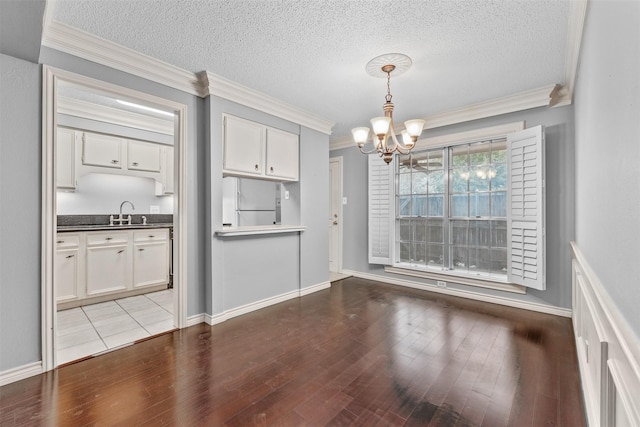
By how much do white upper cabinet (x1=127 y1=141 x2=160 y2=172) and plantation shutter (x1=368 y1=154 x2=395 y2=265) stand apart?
130 inches

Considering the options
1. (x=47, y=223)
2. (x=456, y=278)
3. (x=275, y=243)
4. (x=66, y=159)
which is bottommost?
(x=456, y=278)

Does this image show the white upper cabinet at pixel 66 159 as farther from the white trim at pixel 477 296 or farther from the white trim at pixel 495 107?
the white trim at pixel 495 107

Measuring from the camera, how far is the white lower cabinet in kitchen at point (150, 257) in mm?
3906

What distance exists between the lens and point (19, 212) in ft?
6.63


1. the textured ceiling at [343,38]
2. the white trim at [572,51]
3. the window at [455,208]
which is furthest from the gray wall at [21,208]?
the window at [455,208]

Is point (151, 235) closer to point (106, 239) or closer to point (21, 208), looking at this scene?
point (106, 239)

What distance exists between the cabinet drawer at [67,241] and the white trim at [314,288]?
2.76m

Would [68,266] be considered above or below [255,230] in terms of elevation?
below

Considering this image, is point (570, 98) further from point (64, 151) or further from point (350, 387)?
point (64, 151)

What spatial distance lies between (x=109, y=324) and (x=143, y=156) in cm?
237

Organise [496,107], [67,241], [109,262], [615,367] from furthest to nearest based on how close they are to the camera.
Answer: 1. [109,262]
2. [496,107]
3. [67,241]
4. [615,367]

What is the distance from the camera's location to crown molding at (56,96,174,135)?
3.47 meters

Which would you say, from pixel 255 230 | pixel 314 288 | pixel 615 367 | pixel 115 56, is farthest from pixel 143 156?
pixel 615 367

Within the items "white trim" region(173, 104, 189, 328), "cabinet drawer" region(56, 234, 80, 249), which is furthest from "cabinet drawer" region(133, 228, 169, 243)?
"white trim" region(173, 104, 189, 328)
